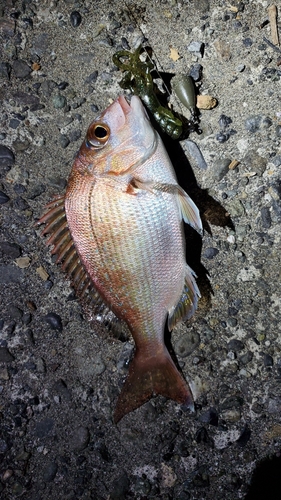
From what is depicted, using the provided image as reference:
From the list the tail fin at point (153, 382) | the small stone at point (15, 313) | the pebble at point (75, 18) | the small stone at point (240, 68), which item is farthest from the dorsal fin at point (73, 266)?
the small stone at point (240, 68)

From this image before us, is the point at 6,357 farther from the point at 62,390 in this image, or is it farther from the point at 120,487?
the point at 120,487

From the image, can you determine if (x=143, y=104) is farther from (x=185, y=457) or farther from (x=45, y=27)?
(x=185, y=457)

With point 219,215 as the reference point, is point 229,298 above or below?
below

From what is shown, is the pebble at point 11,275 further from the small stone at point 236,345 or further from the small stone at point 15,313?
the small stone at point 236,345

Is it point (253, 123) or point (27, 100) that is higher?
point (253, 123)

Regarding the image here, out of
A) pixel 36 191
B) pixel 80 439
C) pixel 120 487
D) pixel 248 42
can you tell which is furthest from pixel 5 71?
pixel 120 487

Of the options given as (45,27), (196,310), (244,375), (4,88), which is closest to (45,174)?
(4,88)

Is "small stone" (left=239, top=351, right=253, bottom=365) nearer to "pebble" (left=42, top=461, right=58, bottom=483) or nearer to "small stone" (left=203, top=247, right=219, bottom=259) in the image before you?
"small stone" (left=203, top=247, right=219, bottom=259)
